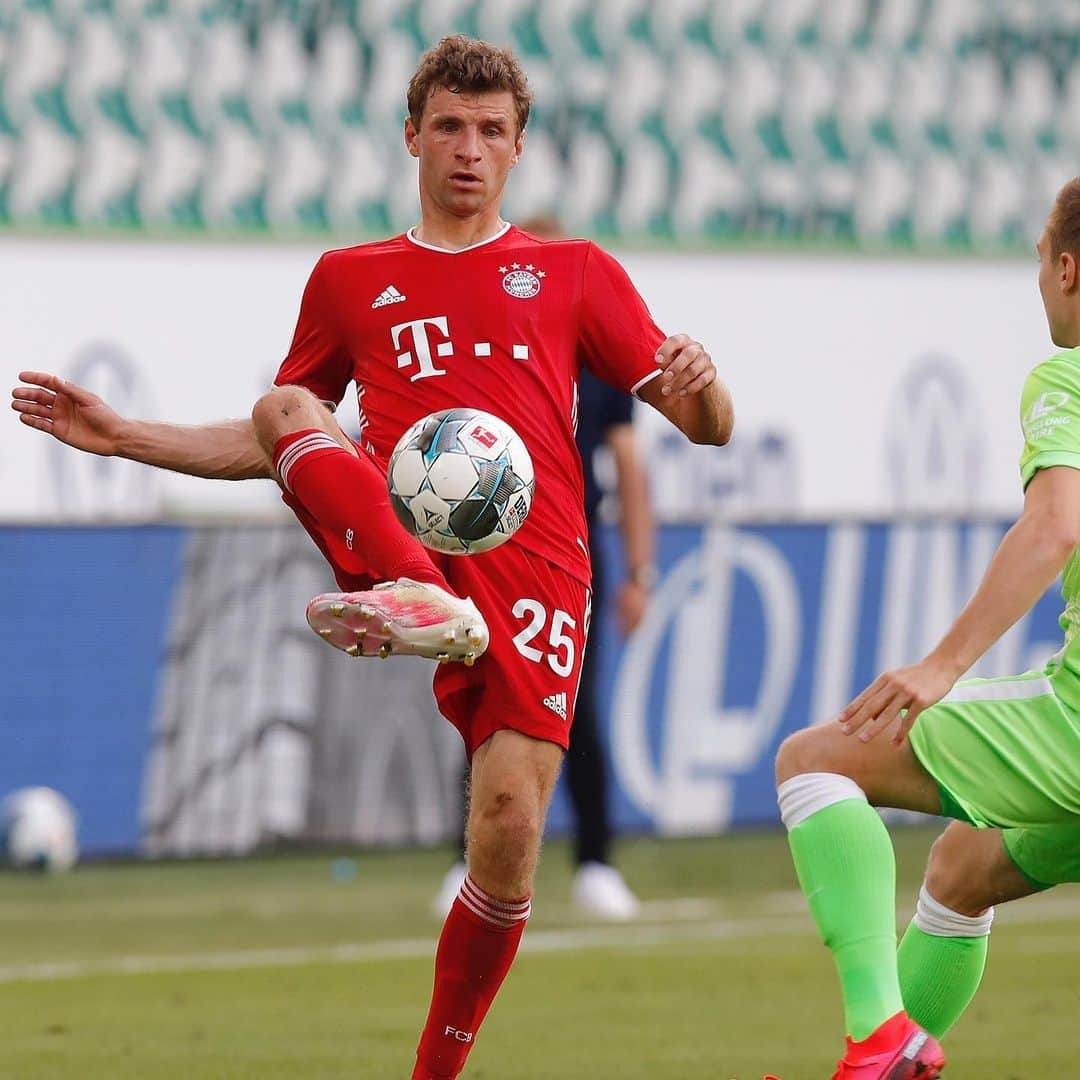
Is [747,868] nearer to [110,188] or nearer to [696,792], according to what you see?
[696,792]

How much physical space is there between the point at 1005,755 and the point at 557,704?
0.92m

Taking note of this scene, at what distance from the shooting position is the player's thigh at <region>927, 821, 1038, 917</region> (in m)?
4.43

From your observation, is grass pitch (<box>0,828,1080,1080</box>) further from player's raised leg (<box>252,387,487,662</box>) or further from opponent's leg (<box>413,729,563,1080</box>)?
player's raised leg (<box>252,387,487,662</box>)

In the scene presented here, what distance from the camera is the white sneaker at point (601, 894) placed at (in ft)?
26.9

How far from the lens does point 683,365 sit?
4.45 m

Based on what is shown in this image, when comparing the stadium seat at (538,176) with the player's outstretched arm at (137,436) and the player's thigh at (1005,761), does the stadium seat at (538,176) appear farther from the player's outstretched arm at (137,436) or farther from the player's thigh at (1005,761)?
the player's thigh at (1005,761)

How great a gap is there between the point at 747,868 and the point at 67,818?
2.87 metres

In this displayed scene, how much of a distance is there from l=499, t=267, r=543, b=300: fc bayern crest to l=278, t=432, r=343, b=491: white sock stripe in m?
0.48

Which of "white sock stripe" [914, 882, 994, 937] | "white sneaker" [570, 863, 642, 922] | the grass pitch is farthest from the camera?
"white sneaker" [570, 863, 642, 922]

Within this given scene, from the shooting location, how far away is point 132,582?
8.85 metres

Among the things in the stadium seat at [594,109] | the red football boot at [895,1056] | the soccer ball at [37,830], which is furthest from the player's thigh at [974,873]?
the stadium seat at [594,109]

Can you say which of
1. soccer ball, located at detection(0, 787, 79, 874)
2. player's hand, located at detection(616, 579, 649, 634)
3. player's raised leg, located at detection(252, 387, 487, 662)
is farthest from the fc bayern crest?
soccer ball, located at detection(0, 787, 79, 874)

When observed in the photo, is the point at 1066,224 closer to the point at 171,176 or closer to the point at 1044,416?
the point at 1044,416

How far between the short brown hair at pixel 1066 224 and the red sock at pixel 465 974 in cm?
162
